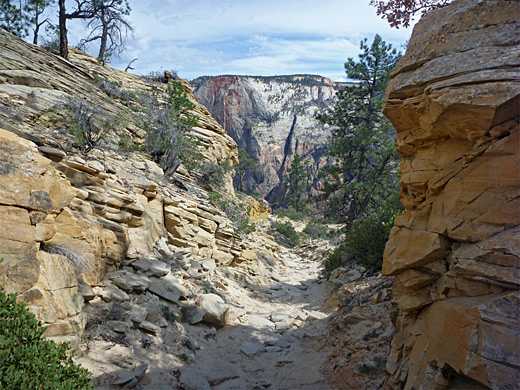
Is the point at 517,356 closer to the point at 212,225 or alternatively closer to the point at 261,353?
the point at 261,353

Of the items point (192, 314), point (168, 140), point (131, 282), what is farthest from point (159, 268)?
point (168, 140)

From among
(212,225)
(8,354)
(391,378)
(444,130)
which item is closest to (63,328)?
(8,354)

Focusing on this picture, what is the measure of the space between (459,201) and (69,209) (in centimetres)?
645

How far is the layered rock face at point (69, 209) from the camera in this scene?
418cm

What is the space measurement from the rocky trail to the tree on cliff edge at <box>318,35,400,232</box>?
6.14 m

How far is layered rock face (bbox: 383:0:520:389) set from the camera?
2.84 m

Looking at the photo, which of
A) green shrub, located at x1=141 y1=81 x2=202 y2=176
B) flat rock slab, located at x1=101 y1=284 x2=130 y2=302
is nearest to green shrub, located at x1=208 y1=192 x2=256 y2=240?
green shrub, located at x1=141 y1=81 x2=202 y2=176

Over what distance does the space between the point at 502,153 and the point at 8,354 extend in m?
5.23

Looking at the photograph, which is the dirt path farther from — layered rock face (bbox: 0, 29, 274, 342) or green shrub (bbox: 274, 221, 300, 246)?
green shrub (bbox: 274, 221, 300, 246)

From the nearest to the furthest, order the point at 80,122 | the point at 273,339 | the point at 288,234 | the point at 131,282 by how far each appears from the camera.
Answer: the point at 131,282, the point at 273,339, the point at 80,122, the point at 288,234

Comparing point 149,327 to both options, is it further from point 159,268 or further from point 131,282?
point 159,268

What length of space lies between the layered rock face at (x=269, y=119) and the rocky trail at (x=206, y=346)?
1948 inches

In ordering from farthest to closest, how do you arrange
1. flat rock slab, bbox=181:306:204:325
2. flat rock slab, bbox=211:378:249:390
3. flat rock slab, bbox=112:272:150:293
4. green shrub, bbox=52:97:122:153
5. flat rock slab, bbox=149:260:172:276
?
green shrub, bbox=52:97:122:153 → flat rock slab, bbox=149:260:172:276 → flat rock slab, bbox=181:306:204:325 → flat rock slab, bbox=112:272:150:293 → flat rock slab, bbox=211:378:249:390

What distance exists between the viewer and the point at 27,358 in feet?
9.78
